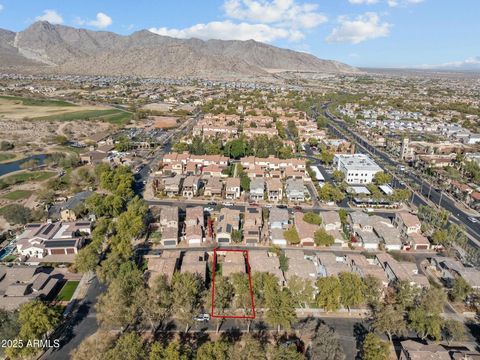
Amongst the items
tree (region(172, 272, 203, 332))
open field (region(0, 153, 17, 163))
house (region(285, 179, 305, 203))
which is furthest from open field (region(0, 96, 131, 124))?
tree (region(172, 272, 203, 332))

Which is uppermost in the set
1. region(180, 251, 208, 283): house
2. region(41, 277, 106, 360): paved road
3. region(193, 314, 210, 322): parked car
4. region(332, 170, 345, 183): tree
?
region(332, 170, 345, 183): tree

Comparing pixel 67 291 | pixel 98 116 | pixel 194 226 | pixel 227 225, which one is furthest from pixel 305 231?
pixel 98 116

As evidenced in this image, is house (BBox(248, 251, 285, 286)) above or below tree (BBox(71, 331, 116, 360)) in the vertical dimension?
above

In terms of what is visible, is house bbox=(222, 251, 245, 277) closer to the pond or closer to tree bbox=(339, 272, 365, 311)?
tree bbox=(339, 272, 365, 311)

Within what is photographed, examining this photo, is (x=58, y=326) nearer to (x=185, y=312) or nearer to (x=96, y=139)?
(x=185, y=312)

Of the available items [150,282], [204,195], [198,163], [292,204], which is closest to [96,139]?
[198,163]

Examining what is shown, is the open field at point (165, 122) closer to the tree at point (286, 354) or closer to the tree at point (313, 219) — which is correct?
the tree at point (313, 219)
